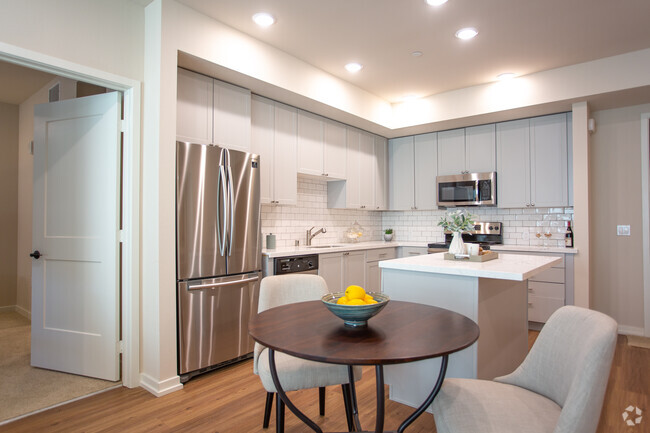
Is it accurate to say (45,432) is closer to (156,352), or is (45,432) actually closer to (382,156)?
(156,352)

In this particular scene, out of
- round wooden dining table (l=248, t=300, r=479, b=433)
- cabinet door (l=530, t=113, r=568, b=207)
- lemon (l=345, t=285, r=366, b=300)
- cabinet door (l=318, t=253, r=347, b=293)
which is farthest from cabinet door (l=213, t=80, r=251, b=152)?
cabinet door (l=530, t=113, r=568, b=207)

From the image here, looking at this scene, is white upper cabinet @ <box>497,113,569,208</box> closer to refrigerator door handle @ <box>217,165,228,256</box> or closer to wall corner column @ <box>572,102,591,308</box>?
wall corner column @ <box>572,102,591,308</box>

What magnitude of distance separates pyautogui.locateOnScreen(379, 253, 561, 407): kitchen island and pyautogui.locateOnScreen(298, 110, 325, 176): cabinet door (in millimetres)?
1997

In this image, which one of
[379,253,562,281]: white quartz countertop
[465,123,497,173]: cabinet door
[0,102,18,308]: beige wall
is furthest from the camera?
[0,102,18,308]: beige wall

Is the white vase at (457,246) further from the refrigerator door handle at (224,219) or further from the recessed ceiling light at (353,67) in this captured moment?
the recessed ceiling light at (353,67)

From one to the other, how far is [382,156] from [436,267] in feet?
11.2

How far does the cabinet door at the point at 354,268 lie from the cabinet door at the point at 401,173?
1.30 meters

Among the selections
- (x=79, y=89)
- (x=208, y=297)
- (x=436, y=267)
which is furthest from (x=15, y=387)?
(x=436, y=267)

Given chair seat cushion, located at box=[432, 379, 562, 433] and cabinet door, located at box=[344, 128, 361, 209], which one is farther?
cabinet door, located at box=[344, 128, 361, 209]

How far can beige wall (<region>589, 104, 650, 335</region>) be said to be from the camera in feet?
13.7

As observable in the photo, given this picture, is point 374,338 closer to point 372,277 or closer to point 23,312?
point 372,277

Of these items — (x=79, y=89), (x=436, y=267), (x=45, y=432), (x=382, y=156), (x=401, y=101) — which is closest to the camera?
(x=45, y=432)

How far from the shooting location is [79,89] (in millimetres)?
3500

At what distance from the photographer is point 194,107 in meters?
3.16
